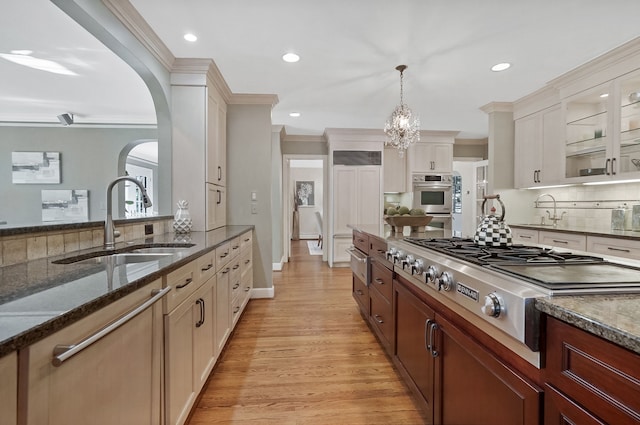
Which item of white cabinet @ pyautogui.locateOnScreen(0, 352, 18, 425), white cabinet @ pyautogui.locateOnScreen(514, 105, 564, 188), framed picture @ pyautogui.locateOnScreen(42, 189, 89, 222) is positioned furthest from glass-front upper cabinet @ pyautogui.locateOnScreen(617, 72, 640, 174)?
framed picture @ pyautogui.locateOnScreen(42, 189, 89, 222)

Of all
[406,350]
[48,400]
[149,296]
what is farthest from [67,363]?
[406,350]

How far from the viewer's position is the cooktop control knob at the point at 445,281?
111cm

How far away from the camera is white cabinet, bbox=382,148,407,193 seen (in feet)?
18.6

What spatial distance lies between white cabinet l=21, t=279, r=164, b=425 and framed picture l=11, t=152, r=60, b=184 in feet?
17.8

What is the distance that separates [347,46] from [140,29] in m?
1.62

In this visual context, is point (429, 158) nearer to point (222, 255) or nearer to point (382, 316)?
point (382, 316)

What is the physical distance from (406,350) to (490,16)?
2.38m

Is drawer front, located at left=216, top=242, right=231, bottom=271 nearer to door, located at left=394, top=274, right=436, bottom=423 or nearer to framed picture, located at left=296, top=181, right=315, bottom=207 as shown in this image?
door, located at left=394, top=274, right=436, bottom=423

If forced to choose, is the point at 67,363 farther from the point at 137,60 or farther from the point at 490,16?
the point at 490,16

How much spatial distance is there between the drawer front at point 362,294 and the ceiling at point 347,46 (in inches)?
84.1

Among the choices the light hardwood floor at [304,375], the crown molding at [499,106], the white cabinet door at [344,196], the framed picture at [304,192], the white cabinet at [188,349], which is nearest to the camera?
the white cabinet at [188,349]

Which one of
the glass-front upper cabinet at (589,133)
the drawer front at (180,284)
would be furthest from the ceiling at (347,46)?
the drawer front at (180,284)

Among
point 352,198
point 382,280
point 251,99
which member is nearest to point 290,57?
point 251,99

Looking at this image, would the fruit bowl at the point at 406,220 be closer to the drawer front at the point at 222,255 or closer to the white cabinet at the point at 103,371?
the drawer front at the point at 222,255
